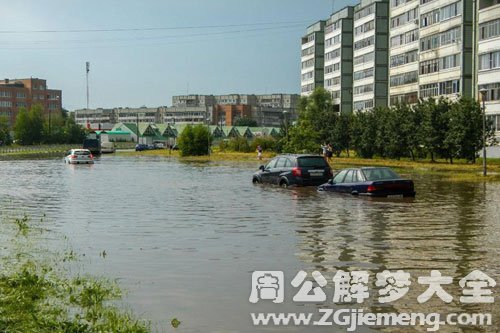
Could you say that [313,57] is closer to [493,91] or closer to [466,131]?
[493,91]

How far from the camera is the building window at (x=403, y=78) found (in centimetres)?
9662

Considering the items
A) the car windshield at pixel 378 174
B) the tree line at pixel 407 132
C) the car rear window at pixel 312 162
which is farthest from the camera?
the tree line at pixel 407 132

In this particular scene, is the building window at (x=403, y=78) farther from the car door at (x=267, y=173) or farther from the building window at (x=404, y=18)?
the car door at (x=267, y=173)

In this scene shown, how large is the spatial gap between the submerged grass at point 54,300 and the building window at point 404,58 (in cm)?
8933

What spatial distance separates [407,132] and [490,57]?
981cm

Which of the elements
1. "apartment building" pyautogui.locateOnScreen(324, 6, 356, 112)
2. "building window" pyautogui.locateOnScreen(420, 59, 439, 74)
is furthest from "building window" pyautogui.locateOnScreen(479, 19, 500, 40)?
"apartment building" pyautogui.locateOnScreen(324, 6, 356, 112)

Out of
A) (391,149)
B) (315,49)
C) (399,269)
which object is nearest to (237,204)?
(399,269)

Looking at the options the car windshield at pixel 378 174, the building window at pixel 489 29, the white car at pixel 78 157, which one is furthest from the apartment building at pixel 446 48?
the car windshield at pixel 378 174

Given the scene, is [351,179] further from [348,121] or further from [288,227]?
[348,121]

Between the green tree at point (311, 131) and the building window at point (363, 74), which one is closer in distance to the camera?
the green tree at point (311, 131)

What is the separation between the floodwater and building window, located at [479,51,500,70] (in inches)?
1606

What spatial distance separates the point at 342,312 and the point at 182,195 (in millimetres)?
19856

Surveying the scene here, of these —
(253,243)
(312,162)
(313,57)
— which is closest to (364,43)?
(313,57)

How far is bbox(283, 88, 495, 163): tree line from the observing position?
58.5 m
